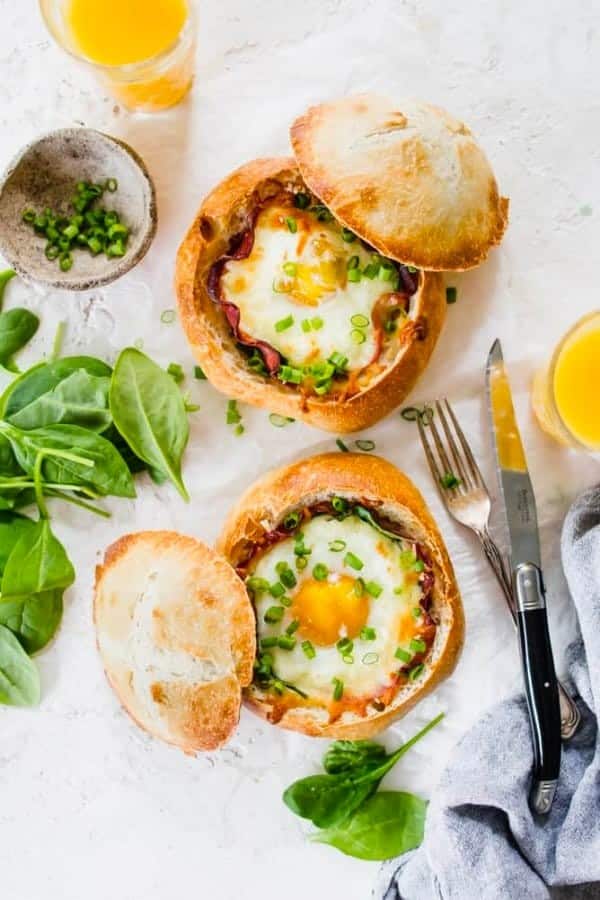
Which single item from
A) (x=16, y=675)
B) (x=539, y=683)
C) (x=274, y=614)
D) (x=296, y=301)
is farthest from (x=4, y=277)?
(x=539, y=683)

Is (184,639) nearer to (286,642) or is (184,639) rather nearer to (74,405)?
(286,642)

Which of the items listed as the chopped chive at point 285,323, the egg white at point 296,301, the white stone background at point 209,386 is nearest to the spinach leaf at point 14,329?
the white stone background at point 209,386

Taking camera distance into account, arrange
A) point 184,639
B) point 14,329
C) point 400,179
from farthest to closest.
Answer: point 14,329 < point 184,639 < point 400,179

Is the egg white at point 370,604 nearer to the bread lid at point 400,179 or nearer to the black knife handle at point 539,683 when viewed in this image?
the black knife handle at point 539,683

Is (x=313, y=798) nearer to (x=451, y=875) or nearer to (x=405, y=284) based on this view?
(x=451, y=875)

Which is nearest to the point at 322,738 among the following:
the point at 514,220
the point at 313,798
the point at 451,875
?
the point at 313,798

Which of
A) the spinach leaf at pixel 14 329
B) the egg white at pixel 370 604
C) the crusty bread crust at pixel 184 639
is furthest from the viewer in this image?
the spinach leaf at pixel 14 329
